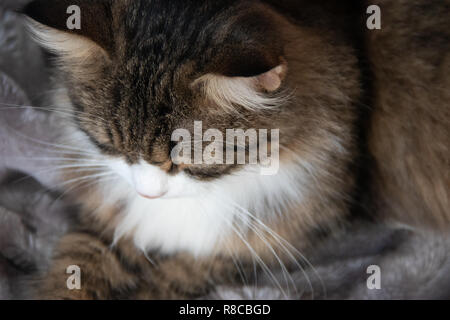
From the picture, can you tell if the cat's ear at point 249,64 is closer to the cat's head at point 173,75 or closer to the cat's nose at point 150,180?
the cat's head at point 173,75

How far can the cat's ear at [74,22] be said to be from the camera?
917 millimetres

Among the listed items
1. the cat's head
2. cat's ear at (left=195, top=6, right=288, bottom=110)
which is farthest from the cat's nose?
cat's ear at (left=195, top=6, right=288, bottom=110)

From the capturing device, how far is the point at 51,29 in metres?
0.93

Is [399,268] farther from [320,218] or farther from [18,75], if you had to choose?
[18,75]

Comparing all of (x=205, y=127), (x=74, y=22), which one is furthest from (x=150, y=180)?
(x=74, y=22)

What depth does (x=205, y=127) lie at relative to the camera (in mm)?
942

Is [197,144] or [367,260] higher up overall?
[197,144]

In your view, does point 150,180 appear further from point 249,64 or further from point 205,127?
point 249,64

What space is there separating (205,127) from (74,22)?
0.33m

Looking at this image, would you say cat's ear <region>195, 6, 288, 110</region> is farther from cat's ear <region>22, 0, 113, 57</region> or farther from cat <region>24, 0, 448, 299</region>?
cat's ear <region>22, 0, 113, 57</region>

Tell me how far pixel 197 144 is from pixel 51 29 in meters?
0.36

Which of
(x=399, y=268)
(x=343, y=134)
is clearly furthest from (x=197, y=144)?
(x=399, y=268)

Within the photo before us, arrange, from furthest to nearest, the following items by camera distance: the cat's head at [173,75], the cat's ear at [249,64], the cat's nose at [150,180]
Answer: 1. the cat's nose at [150,180]
2. the cat's head at [173,75]
3. the cat's ear at [249,64]

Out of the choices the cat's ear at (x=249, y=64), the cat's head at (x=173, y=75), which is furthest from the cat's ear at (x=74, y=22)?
the cat's ear at (x=249, y=64)
